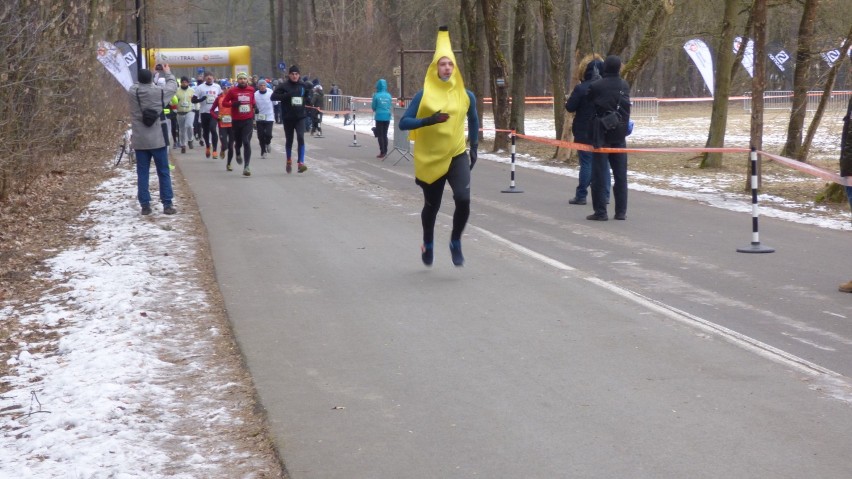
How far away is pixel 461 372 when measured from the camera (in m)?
6.36

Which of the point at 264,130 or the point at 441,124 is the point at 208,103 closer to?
the point at 264,130

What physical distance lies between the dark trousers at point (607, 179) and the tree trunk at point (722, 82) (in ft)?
28.5

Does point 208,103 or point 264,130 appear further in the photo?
point 208,103

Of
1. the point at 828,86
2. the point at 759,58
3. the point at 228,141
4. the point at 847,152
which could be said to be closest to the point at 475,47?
the point at 228,141

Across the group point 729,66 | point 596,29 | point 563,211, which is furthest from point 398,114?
point 563,211

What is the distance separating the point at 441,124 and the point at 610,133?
477cm

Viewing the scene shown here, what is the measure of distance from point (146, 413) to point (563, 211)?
31.0 feet

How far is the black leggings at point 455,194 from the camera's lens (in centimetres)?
937

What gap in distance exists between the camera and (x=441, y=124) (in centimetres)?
923

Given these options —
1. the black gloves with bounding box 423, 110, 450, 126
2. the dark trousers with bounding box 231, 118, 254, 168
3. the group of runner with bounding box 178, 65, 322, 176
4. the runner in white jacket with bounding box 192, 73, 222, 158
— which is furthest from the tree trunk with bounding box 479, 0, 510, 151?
the black gloves with bounding box 423, 110, 450, 126

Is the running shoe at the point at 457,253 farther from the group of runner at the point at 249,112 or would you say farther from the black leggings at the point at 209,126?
the black leggings at the point at 209,126

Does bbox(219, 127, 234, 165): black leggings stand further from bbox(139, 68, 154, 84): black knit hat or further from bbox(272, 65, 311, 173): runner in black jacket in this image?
bbox(139, 68, 154, 84): black knit hat

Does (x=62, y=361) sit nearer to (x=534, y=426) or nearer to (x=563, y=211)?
(x=534, y=426)

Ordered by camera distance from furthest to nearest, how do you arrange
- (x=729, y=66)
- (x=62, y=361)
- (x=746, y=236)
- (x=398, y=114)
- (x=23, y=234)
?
(x=398, y=114) < (x=729, y=66) < (x=23, y=234) < (x=746, y=236) < (x=62, y=361)
